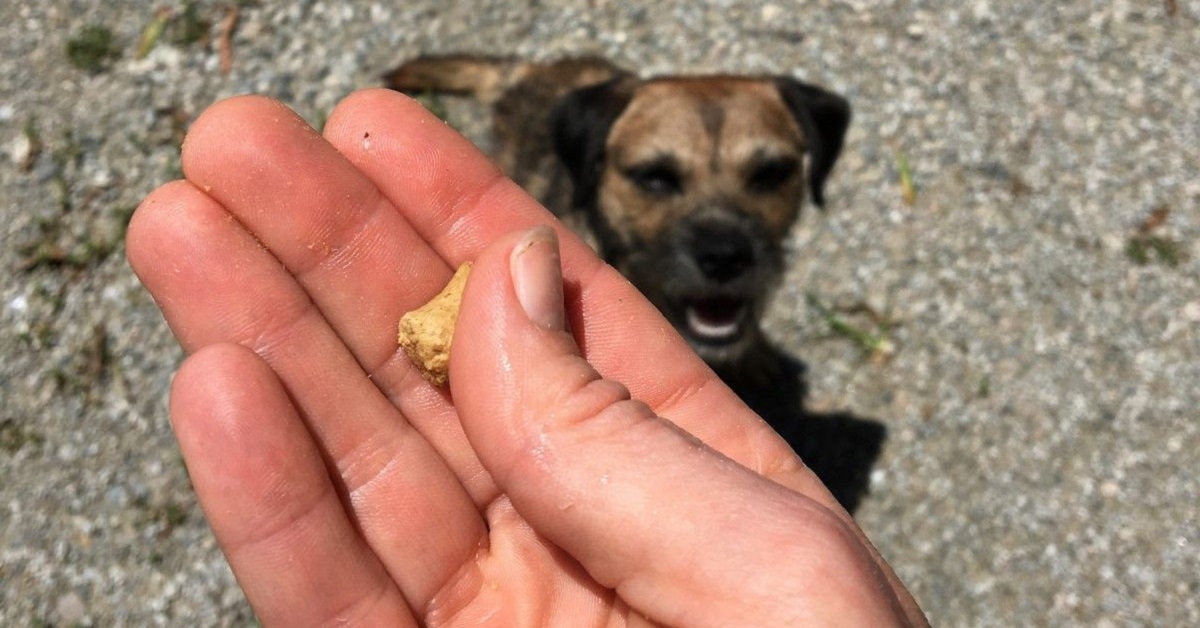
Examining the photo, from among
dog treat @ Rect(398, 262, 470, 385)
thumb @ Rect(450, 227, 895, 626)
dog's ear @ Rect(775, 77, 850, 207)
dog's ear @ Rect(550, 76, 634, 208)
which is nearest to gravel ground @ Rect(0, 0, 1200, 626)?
dog's ear @ Rect(775, 77, 850, 207)

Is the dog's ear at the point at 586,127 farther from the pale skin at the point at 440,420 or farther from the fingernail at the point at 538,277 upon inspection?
the fingernail at the point at 538,277

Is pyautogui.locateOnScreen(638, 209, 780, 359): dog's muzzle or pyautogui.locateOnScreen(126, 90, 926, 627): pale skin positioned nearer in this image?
pyautogui.locateOnScreen(126, 90, 926, 627): pale skin

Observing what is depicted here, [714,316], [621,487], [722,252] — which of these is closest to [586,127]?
[722,252]

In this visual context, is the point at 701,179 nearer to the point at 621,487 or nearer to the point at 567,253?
the point at 567,253

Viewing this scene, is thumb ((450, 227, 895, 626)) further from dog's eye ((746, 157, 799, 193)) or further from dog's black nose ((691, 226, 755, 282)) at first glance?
dog's eye ((746, 157, 799, 193))

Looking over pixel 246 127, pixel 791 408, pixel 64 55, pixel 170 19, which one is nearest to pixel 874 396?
pixel 791 408

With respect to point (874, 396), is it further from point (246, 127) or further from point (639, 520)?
point (246, 127)

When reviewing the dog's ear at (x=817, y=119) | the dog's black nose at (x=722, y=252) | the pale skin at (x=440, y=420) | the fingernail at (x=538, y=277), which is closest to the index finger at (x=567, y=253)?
the pale skin at (x=440, y=420)
